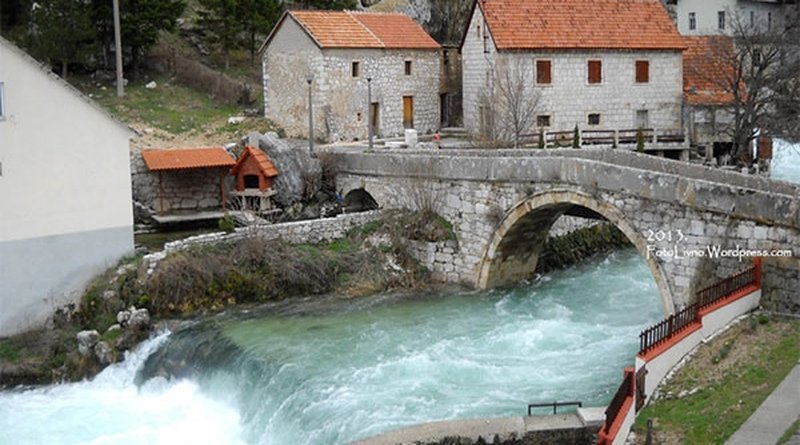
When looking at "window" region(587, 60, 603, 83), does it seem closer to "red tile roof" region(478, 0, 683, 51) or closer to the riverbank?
"red tile roof" region(478, 0, 683, 51)

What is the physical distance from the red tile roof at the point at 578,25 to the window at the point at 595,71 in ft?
2.00

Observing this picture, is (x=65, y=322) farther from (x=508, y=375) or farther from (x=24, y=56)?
(x=508, y=375)

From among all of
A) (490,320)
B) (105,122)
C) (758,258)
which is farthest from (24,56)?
(758,258)

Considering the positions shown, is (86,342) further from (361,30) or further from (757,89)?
(757,89)

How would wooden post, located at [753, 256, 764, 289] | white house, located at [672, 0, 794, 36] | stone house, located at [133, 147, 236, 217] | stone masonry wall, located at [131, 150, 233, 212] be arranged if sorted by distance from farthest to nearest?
white house, located at [672, 0, 794, 36] → stone masonry wall, located at [131, 150, 233, 212] → stone house, located at [133, 147, 236, 217] → wooden post, located at [753, 256, 764, 289]

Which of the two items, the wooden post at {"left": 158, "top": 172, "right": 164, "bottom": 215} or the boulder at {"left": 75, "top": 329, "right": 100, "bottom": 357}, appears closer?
→ the boulder at {"left": 75, "top": 329, "right": 100, "bottom": 357}

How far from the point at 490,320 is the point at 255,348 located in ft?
17.9

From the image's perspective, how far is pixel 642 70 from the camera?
37219 millimetres

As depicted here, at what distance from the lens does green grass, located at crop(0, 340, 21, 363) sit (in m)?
21.5

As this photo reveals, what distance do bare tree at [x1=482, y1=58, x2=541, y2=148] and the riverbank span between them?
826 cm

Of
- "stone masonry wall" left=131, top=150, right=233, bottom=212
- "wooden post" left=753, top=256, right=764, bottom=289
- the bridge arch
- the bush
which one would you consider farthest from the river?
"stone masonry wall" left=131, top=150, right=233, bottom=212

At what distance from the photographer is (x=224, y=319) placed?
22.6m

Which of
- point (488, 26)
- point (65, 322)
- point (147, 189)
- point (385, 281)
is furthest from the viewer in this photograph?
point (488, 26)

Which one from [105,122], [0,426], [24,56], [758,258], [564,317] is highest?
[24,56]
